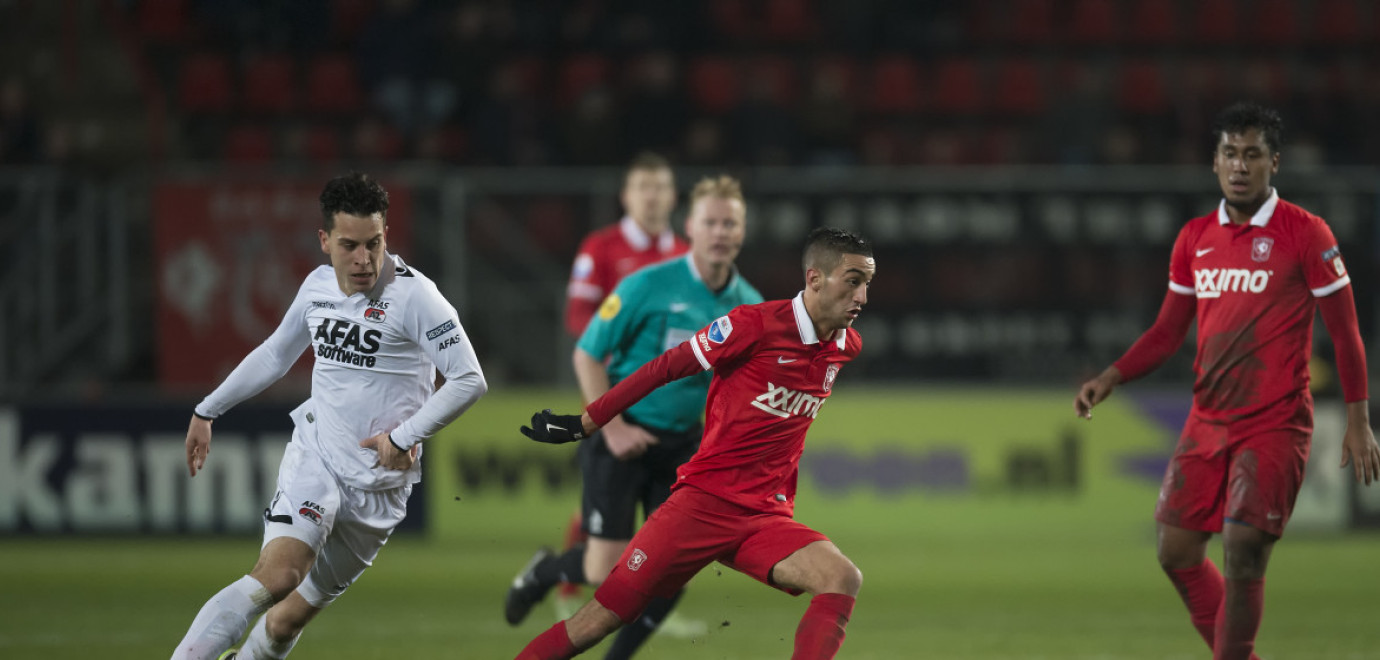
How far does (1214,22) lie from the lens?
1767 centimetres

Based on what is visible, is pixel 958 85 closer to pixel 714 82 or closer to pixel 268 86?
pixel 714 82

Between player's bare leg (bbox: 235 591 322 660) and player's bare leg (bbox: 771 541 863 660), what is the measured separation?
5.85 ft

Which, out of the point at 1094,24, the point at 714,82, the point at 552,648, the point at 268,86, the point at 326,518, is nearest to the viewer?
the point at 552,648

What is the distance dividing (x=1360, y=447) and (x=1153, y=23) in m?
Answer: 13.1

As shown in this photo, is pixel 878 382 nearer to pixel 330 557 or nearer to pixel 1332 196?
pixel 1332 196

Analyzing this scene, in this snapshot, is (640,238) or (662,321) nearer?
(662,321)

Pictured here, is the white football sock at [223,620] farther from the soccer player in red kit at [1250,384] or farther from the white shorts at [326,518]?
the soccer player in red kit at [1250,384]

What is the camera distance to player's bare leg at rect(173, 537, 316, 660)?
16.6 feet

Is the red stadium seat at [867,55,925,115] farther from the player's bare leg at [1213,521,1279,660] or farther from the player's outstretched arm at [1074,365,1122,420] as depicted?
the player's bare leg at [1213,521,1279,660]

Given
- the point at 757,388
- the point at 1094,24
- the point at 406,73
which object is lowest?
the point at 757,388

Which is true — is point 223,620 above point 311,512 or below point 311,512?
below

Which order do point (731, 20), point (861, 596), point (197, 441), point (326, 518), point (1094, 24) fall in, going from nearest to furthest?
1. point (326, 518)
2. point (197, 441)
3. point (861, 596)
4. point (731, 20)
5. point (1094, 24)

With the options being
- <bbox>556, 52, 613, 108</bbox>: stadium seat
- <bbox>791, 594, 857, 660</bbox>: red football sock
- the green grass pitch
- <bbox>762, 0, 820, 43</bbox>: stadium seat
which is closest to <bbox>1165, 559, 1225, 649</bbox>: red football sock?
the green grass pitch

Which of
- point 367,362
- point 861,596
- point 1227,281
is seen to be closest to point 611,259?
point 861,596
